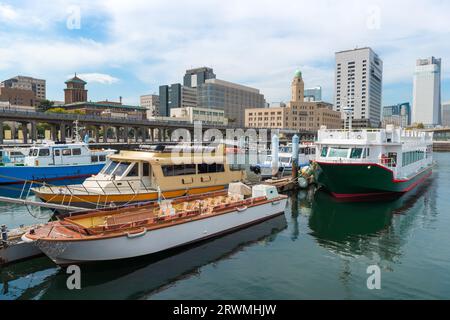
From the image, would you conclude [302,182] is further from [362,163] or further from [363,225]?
[363,225]

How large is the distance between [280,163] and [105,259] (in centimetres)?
3003

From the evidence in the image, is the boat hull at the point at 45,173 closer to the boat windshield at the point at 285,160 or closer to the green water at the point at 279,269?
the green water at the point at 279,269

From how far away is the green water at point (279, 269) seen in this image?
37.8 ft

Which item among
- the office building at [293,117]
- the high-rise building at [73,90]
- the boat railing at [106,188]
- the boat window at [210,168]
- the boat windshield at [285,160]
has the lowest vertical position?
the boat railing at [106,188]

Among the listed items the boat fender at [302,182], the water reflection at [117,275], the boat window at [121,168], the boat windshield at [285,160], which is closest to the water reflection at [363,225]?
the boat fender at [302,182]

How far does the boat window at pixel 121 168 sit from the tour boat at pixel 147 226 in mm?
3640

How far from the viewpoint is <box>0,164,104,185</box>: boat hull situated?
3186 cm

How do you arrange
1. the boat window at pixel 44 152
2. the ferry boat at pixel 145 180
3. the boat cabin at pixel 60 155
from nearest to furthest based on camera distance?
the ferry boat at pixel 145 180, the boat cabin at pixel 60 155, the boat window at pixel 44 152

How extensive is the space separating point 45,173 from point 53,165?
111cm

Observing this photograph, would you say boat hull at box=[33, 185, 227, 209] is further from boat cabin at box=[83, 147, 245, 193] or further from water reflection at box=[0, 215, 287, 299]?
water reflection at box=[0, 215, 287, 299]

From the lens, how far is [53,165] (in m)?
33.8

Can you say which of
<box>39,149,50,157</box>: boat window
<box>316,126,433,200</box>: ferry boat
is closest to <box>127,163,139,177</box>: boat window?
<box>316,126,433,200</box>: ferry boat
